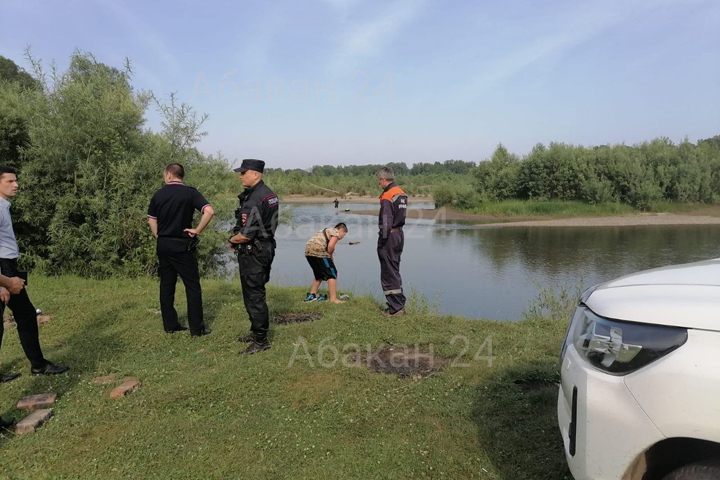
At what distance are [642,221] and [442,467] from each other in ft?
115

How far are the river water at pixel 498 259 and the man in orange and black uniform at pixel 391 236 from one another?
2.78 meters

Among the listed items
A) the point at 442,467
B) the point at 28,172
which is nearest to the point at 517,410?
the point at 442,467

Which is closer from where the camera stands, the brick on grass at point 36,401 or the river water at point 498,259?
the brick on grass at point 36,401

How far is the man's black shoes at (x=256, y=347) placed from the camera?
5.25 m

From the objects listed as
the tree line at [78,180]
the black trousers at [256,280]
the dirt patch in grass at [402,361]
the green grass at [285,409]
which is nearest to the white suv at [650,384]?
the green grass at [285,409]

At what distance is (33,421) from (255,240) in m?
2.49

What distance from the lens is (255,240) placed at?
522 cm

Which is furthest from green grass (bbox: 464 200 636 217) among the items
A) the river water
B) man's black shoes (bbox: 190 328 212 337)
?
man's black shoes (bbox: 190 328 212 337)

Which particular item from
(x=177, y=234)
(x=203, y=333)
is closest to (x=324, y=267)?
(x=203, y=333)

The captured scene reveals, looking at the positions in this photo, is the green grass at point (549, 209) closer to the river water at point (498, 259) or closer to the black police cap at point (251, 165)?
the river water at point (498, 259)

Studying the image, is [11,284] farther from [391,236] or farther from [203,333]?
[391,236]

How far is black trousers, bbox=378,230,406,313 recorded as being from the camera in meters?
7.00

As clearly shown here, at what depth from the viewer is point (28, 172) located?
10258 millimetres

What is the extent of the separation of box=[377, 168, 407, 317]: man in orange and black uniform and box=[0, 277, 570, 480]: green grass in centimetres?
77
